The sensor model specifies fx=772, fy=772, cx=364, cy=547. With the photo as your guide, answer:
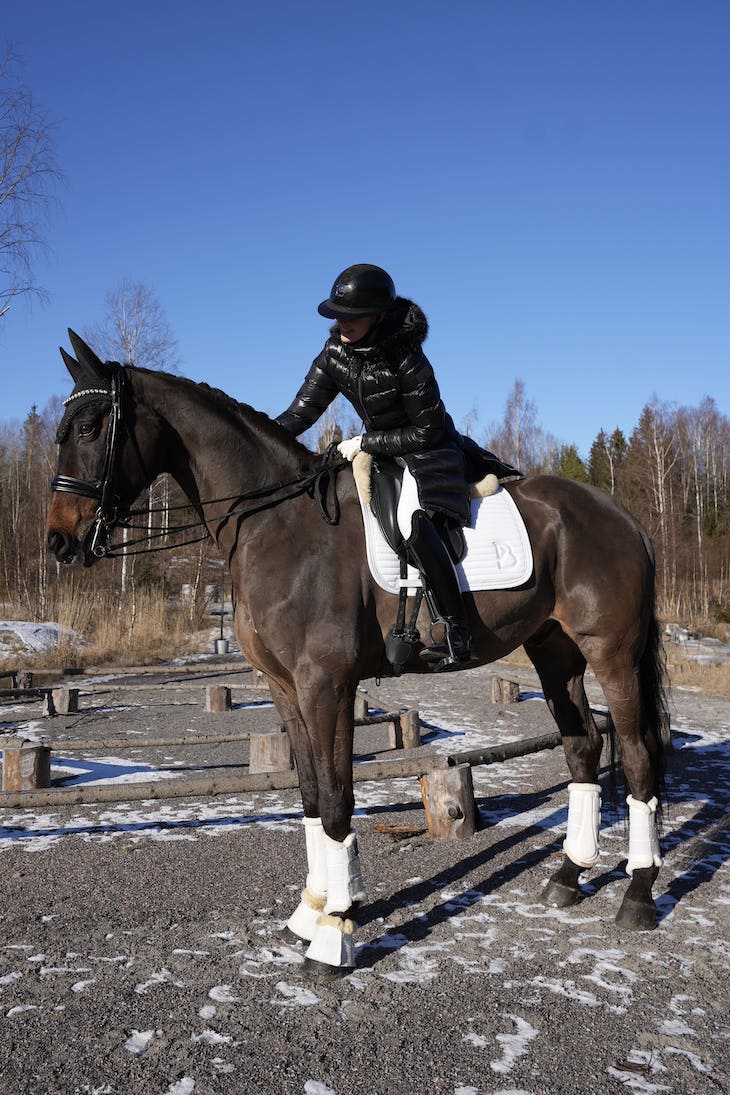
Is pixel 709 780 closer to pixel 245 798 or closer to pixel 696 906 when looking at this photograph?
pixel 696 906

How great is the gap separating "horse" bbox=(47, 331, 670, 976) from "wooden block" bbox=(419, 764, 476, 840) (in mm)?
1083

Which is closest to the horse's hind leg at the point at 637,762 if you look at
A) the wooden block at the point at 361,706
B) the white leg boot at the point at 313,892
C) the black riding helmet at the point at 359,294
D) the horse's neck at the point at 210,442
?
the white leg boot at the point at 313,892

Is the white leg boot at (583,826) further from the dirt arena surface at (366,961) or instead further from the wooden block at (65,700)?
the wooden block at (65,700)

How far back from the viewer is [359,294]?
12.1 feet

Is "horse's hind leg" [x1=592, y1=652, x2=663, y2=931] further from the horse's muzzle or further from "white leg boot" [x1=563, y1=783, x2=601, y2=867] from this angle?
the horse's muzzle

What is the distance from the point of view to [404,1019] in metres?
3.06

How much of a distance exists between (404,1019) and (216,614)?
2393cm

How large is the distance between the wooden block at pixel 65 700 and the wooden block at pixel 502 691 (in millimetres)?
6272

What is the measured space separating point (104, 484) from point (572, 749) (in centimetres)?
311

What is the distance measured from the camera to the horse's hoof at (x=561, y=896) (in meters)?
4.28

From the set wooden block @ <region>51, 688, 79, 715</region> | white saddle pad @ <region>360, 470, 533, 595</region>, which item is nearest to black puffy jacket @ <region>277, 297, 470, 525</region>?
white saddle pad @ <region>360, 470, 533, 595</region>

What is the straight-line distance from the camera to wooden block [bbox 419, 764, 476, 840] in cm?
546

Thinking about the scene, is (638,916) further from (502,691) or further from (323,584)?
(502,691)

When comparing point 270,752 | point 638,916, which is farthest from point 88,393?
point 270,752
